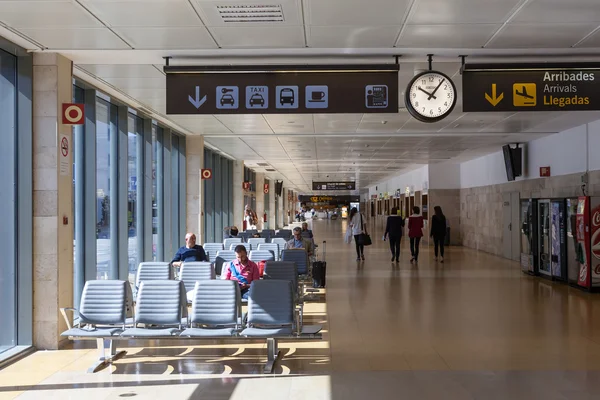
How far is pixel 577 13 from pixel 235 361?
5.01 meters

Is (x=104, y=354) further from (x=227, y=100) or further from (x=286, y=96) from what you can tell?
(x=286, y=96)

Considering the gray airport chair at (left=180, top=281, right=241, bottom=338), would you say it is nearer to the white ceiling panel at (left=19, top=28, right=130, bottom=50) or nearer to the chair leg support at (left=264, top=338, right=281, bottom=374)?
the chair leg support at (left=264, top=338, right=281, bottom=374)

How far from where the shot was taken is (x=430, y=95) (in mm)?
6383

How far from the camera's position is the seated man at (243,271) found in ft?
26.8

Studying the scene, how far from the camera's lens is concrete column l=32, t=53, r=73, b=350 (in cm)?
718

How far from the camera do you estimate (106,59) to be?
7.58 meters

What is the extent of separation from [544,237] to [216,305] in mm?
10757

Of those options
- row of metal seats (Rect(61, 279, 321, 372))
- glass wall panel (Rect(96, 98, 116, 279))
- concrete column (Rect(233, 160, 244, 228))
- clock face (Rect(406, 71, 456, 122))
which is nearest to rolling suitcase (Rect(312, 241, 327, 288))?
glass wall panel (Rect(96, 98, 116, 279))

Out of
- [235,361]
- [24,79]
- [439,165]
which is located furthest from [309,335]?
[439,165]

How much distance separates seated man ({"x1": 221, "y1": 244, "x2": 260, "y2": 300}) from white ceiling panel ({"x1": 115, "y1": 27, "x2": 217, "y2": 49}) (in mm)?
2855

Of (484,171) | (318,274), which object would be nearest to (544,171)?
(484,171)

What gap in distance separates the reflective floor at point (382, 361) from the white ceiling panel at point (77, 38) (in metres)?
3.61

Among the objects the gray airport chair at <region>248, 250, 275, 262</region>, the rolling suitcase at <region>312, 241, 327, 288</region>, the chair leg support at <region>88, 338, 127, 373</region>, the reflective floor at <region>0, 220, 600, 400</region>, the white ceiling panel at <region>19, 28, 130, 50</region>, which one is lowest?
the reflective floor at <region>0, 220, 600, 400</region>

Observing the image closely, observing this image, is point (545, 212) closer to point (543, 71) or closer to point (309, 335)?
point (543, 71)
